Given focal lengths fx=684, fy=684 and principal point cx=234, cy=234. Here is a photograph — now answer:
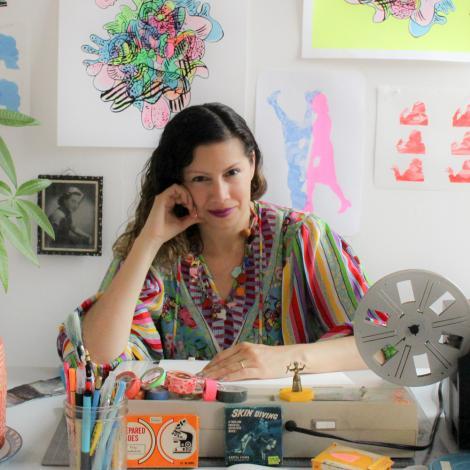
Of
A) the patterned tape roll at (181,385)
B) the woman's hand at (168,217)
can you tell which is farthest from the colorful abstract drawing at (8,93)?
the patterned tape roll at (181,385)

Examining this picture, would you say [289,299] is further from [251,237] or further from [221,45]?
[221,45]

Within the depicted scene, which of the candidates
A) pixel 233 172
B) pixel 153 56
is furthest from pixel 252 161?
pixel 153 56

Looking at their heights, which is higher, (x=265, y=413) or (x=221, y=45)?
Answer: (x=221, y=45)

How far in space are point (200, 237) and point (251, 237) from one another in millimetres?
121

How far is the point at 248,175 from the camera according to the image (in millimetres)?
1391

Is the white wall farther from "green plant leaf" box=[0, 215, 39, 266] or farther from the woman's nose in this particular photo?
"green plant leaf" box=[0, 215, 39, 266]

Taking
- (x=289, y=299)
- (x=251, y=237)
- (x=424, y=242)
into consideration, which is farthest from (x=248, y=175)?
(x=424, y=242)

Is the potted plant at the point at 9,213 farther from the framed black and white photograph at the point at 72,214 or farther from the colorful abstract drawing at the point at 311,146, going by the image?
the colorful abstract drawing at the point at 311,146

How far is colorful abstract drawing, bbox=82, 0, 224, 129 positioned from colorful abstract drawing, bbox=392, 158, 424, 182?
0.54 metres

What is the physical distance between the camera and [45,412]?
1.05 m

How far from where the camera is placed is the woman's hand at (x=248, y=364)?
1.03m

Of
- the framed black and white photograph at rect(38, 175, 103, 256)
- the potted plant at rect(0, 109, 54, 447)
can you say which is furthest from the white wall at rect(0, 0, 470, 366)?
the potted plant at rect(0, 109, 54, 447)

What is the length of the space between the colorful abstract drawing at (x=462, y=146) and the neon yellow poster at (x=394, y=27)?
7.6 inches

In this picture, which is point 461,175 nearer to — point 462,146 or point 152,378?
point 462,146
